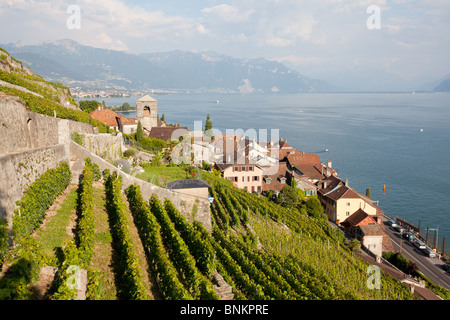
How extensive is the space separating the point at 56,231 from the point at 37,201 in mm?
1179

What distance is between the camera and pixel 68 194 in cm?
1449

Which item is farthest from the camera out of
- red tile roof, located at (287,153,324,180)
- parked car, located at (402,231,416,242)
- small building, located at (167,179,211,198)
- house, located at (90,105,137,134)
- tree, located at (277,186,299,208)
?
red tile roof, located at (287,153,324,180)

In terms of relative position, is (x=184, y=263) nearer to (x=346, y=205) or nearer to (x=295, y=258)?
(x=295, y=258)

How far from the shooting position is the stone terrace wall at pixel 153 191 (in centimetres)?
1717

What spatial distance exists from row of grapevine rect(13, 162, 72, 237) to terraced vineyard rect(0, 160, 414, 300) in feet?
0.42

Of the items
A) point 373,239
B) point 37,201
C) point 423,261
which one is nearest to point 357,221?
point 373,239

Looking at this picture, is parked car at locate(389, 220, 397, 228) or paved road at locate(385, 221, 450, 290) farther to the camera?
parked car at locate(389, 220, 397, 228)

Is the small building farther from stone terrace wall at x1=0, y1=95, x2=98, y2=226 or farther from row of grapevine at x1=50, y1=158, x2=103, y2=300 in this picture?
row of grapevine at x1=50, y1=158, x2=103, y2=300

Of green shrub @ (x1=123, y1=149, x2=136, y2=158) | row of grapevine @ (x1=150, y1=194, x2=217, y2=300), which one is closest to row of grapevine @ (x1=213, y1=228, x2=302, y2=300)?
row of grapevine @ (x1=150, y1=194, x2=217, y2=300)

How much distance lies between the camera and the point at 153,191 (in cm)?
1777

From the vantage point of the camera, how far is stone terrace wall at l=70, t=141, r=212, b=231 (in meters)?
17.2

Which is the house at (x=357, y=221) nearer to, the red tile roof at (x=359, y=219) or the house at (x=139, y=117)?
the red tile roof at (x=359, y=219)
